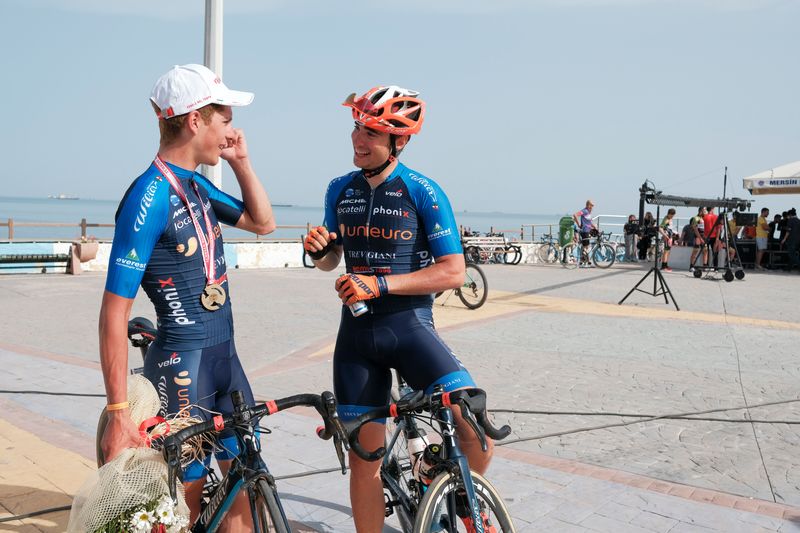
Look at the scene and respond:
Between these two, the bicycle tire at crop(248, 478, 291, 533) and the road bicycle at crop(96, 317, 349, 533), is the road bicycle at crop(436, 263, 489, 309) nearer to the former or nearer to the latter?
the road bicycle at crop(96, 317, 349, 533)

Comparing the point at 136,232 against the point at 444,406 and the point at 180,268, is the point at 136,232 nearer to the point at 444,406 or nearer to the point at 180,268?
the point at 180,268

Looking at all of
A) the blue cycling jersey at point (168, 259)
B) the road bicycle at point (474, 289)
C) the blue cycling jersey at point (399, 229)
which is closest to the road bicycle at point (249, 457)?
the blue cycling jersey at point (168, 259)

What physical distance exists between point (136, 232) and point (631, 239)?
2760 centimetres

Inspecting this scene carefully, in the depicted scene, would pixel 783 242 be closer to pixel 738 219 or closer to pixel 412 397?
pixel 738 219

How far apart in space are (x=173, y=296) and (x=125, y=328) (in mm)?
262

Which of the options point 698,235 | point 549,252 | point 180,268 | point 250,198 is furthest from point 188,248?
point 549,252

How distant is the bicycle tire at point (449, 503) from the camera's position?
8.69ft

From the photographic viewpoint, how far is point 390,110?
10.8ft

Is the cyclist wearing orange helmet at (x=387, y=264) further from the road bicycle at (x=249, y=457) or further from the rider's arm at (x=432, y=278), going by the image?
the road bicycle at (x=249, y=457)

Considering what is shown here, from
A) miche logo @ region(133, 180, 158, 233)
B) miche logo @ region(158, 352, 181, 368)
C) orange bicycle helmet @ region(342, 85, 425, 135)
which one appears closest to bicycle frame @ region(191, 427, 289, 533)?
miche logo @ region(158, 352, 181, 368)

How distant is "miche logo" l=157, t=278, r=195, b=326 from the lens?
9.41ft

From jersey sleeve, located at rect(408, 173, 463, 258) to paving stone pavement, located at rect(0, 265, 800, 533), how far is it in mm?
1765

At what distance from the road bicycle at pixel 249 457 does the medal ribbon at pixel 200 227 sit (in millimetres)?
565

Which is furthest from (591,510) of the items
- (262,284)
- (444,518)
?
(262,284)
